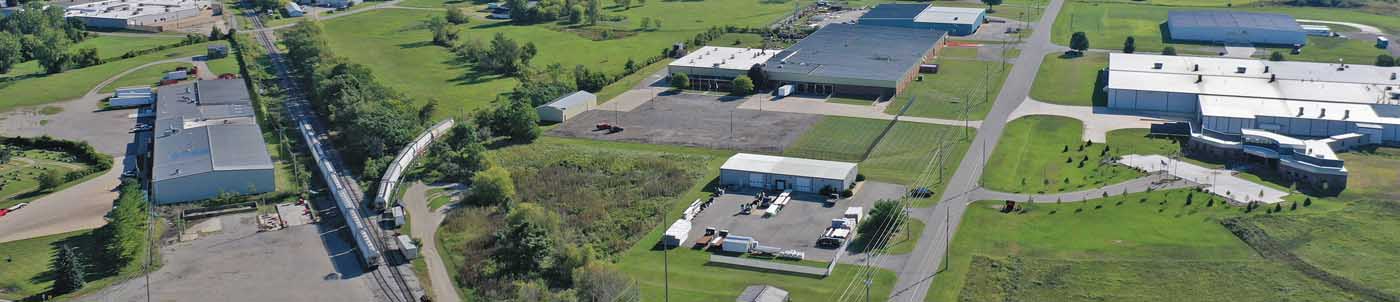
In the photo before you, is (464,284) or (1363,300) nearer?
(1363,300)

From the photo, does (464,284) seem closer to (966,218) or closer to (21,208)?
(966,218)

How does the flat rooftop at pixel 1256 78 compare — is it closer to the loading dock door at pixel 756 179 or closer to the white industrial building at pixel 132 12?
the loading dock door at pixel 756 179

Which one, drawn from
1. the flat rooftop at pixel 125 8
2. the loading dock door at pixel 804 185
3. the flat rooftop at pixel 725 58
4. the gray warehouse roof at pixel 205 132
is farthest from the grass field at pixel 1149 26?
the flat rooftop at pixel 125 8

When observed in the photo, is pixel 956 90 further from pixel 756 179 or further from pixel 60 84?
pixel 60 84

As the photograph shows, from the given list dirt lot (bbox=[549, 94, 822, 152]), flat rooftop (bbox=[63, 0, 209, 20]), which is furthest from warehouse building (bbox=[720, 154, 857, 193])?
flat rooftop (bbox=[63, 0, 209, 20])

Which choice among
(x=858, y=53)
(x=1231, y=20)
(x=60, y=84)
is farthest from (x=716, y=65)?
(x=60, y=84)

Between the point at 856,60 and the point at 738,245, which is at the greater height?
the point at 856,60

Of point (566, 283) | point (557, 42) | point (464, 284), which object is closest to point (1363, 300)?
point (566, 283)
